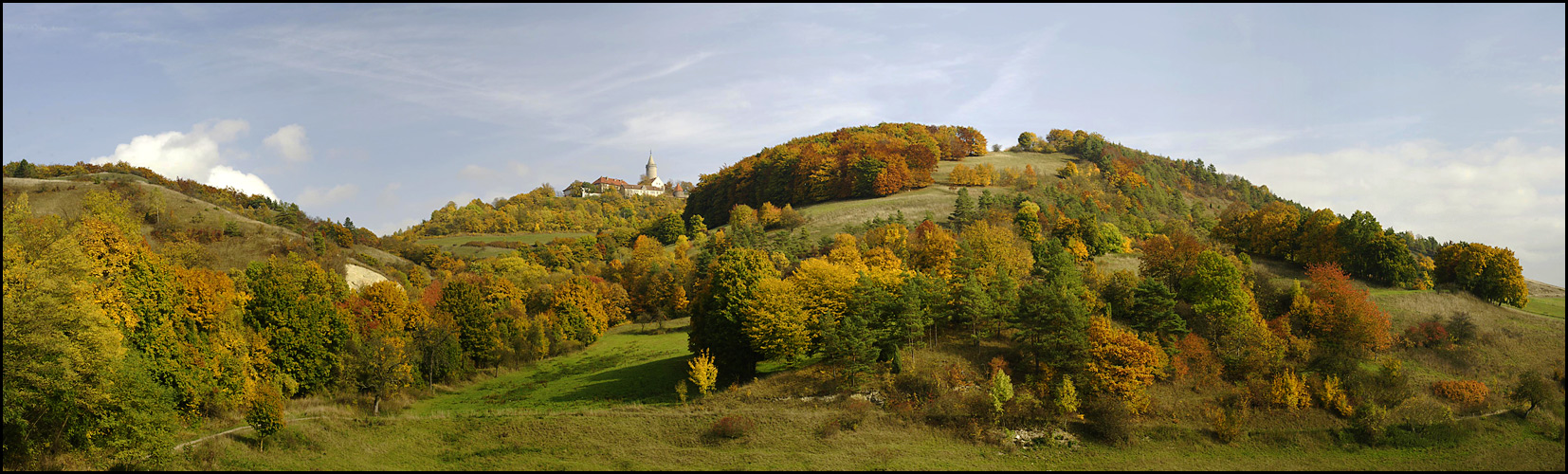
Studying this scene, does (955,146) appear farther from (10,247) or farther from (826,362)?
(10,247)

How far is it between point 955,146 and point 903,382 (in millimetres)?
108951

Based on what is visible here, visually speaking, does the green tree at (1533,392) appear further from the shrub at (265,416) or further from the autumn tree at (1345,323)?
the shrub at (265,416)

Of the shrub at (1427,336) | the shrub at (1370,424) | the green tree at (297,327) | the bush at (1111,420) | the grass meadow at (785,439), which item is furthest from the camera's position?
the shrub at (1427,336)

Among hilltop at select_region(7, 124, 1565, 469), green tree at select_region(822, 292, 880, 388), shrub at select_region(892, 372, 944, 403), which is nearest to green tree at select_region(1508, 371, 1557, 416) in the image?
hilltop at select_region(7, 124, 1565, 469)

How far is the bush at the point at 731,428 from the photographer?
44.9m

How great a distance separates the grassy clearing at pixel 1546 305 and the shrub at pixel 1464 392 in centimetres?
2214

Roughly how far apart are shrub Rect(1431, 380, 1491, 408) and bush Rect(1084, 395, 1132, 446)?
20502 millimetres

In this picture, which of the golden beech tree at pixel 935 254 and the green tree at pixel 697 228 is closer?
the golden beech tree at pixel 935 254

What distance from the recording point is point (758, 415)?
47375 mm

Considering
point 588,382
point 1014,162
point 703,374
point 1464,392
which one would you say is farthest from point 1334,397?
point 1014,162

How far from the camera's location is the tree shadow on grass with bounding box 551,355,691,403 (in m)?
52.0

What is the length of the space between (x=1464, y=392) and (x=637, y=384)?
5281 centimetres

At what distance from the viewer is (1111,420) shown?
1843 inches

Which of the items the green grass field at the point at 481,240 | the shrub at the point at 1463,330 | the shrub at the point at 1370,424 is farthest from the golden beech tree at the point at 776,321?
the green grass field at the point at 481,240
